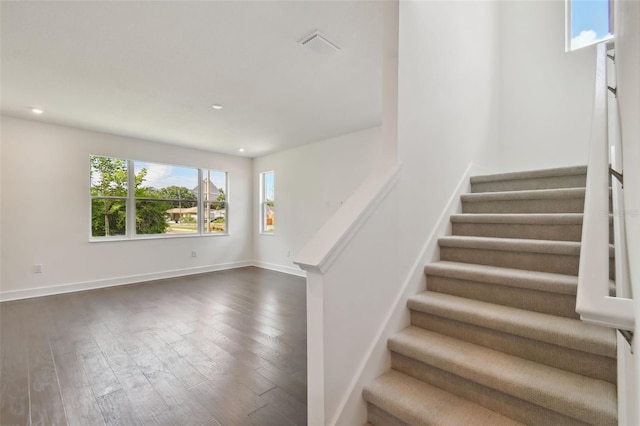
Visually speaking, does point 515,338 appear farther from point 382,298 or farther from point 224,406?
point 224,406

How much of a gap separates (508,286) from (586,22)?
140 inches

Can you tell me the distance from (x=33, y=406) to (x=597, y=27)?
603 centimetres

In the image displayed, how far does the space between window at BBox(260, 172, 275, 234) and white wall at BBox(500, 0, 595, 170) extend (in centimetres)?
475

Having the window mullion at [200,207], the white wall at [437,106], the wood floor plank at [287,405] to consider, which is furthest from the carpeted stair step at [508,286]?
the window mullion at [200,207]

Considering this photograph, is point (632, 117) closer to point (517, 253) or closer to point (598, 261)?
point (598, 261)

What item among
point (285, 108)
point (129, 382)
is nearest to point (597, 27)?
point (285, 108)

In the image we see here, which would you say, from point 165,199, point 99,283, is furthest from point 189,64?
point 99,283

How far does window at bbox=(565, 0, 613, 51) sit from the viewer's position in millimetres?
3088

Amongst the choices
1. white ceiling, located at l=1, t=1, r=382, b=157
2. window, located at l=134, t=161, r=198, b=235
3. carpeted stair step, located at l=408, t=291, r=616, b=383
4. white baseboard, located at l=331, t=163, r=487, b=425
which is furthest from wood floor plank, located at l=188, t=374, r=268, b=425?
window, located at l=134, t=161, r=198, b=235

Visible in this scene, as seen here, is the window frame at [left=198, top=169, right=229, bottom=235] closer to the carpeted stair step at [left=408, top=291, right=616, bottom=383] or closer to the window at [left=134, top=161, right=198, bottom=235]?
the window at [left=134, top=161, right=198, bottom=235]

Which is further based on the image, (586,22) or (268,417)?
(586,22)

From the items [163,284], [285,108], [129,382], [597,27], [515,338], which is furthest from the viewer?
[163,284]

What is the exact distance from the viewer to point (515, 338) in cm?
140

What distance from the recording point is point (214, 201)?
256 inches
